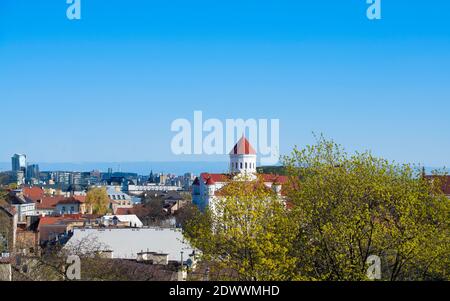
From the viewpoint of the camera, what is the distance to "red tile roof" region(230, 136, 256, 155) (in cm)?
9538

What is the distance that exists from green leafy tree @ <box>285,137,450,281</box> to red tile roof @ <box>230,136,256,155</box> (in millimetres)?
71344

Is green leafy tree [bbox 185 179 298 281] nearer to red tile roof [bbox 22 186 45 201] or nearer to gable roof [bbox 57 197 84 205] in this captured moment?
gable roof [bbox 57 197 84 205]

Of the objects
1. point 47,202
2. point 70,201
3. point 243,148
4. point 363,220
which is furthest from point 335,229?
point 47,202

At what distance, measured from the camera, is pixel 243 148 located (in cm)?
9538

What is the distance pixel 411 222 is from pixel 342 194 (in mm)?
1997

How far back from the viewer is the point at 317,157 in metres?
23.8

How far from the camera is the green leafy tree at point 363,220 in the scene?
20359 mm

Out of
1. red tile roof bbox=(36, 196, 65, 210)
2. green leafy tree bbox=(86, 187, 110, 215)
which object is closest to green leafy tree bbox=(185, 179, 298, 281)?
green leafy tree bbox=(86, 187, 110, 215)

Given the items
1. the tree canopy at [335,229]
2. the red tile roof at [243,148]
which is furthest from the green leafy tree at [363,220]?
the red tile roof at [243,148]

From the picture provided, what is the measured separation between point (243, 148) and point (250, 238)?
7505 cm

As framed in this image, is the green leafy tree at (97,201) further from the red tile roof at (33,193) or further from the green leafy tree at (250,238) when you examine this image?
the green leafy tree at (250,238)

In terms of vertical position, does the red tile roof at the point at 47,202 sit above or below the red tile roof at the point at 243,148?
below

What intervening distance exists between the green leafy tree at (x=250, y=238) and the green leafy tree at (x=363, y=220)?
0.54 m
